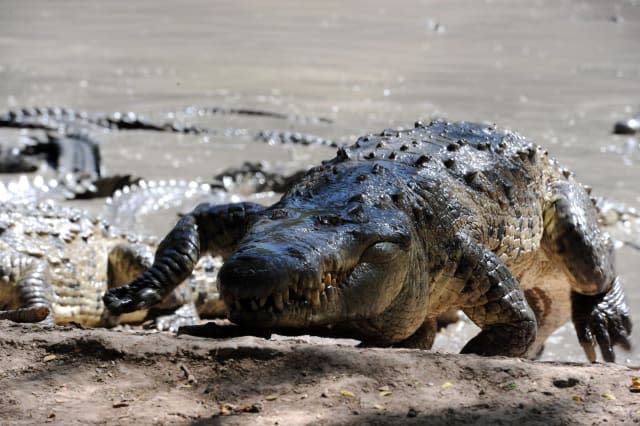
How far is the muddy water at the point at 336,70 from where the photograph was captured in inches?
435

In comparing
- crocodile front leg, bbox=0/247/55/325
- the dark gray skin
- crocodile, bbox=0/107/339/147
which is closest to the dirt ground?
the dark gray skin

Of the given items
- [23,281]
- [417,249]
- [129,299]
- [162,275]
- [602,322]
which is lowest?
[23,281]

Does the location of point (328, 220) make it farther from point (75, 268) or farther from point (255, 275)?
point (75, 268)

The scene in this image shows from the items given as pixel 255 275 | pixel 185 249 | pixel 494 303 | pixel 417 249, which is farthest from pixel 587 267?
pixel 255 275

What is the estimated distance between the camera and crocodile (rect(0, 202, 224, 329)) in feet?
22.0

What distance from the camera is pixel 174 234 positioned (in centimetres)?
437

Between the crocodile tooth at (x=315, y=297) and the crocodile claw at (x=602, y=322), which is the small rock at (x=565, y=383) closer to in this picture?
the crocodile tooth at (x=315, y=297)

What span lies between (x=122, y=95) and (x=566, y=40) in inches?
401

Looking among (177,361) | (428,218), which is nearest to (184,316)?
(428,218)

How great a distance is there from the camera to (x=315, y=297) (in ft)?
11.0

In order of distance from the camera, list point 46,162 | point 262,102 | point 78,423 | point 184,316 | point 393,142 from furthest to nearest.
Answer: point 262,102 → point 46,162 → point 184,316 → point 393,142 → point 78,423

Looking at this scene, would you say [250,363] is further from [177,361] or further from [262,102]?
[262,102]

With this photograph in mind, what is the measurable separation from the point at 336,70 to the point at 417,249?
12.8 m

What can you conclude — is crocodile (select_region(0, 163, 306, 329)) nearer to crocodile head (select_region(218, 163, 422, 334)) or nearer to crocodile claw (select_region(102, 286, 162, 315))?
crocodile claw (select_region(102, 286, 162, 315))
